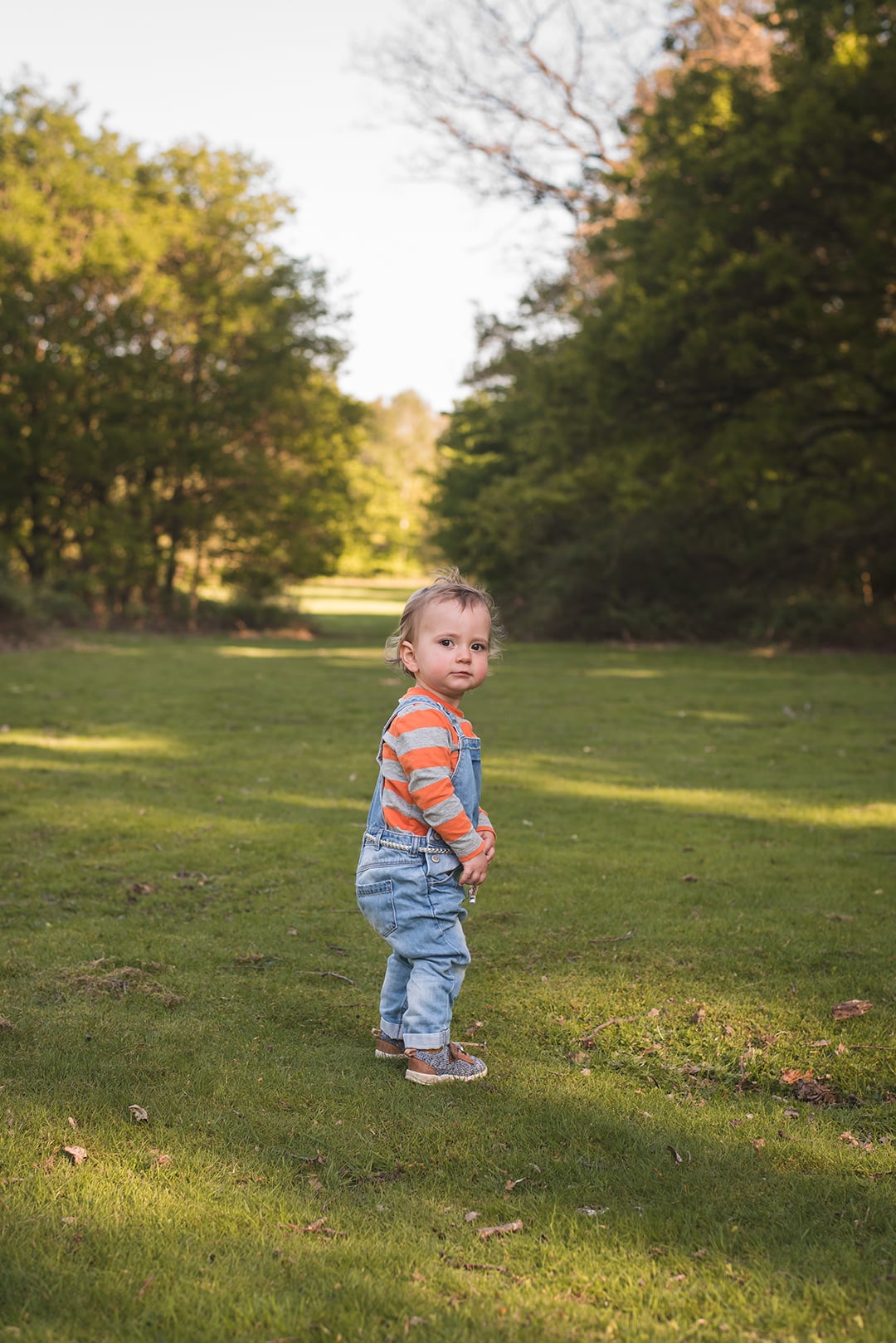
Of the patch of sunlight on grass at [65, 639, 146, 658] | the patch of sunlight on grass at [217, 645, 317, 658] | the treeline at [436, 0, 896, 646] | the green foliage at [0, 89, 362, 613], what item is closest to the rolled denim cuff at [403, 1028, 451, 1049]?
the treeline at [436, 0, 896, 646]

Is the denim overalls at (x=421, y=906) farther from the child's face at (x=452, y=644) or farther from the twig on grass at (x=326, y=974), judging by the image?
the twig on grass at (x=326, y=974)

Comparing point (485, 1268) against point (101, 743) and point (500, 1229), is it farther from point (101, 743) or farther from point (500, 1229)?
point (101, 743)

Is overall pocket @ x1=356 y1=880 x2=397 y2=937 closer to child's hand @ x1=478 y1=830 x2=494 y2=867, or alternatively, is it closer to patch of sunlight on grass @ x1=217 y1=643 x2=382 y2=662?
child's hand @ x1=478 y1=830 x2=494 y2=867

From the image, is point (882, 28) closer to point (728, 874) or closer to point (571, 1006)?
point (728, 874)

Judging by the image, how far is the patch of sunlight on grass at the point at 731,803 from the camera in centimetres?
781

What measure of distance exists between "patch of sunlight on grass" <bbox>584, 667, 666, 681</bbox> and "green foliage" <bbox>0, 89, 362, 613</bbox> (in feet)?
45.2

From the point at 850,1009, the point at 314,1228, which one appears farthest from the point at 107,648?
the point at 314,1228

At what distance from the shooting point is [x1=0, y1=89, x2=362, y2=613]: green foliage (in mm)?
27203

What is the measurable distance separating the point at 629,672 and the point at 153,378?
16.2m

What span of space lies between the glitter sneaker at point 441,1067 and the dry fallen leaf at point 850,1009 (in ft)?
4.60

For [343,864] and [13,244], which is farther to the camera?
[13,244]

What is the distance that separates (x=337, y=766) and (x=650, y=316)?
12897 millimetres

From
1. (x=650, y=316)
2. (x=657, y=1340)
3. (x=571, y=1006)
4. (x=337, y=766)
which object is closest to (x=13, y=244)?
(x=650, y=316)

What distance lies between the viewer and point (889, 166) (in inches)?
692
